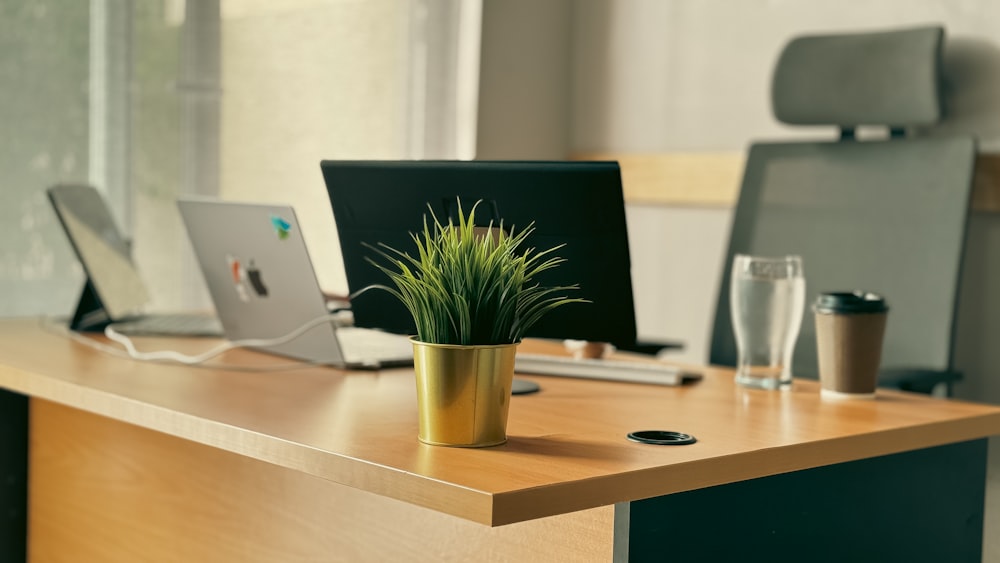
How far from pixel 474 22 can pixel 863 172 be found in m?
1.27

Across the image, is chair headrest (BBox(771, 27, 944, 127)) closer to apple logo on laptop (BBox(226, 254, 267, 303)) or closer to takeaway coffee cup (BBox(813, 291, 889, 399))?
takeaway coffee cup (BBox(813, 291, 889, 399))

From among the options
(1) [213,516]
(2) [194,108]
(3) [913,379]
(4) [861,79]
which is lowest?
(1) [213,516]

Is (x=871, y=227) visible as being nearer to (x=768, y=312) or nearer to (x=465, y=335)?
(x=768, y=312)

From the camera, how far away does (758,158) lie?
2.56 meters

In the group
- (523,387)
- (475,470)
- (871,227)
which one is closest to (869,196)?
(871,227)

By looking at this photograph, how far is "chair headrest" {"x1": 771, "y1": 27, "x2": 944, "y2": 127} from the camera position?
2252mm

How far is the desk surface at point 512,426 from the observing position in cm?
103

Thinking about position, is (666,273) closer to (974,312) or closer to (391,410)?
(974,312)

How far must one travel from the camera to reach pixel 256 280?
171cm

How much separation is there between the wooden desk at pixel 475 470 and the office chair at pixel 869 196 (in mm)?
656

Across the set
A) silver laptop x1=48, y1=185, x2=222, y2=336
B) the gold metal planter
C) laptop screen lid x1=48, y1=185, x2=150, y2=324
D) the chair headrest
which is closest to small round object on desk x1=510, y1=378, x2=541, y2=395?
the gold metal planter

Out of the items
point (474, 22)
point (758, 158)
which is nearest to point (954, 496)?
point (758, 158)

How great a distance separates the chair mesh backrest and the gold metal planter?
130 centimetres

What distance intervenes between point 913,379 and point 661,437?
0.99 meters
